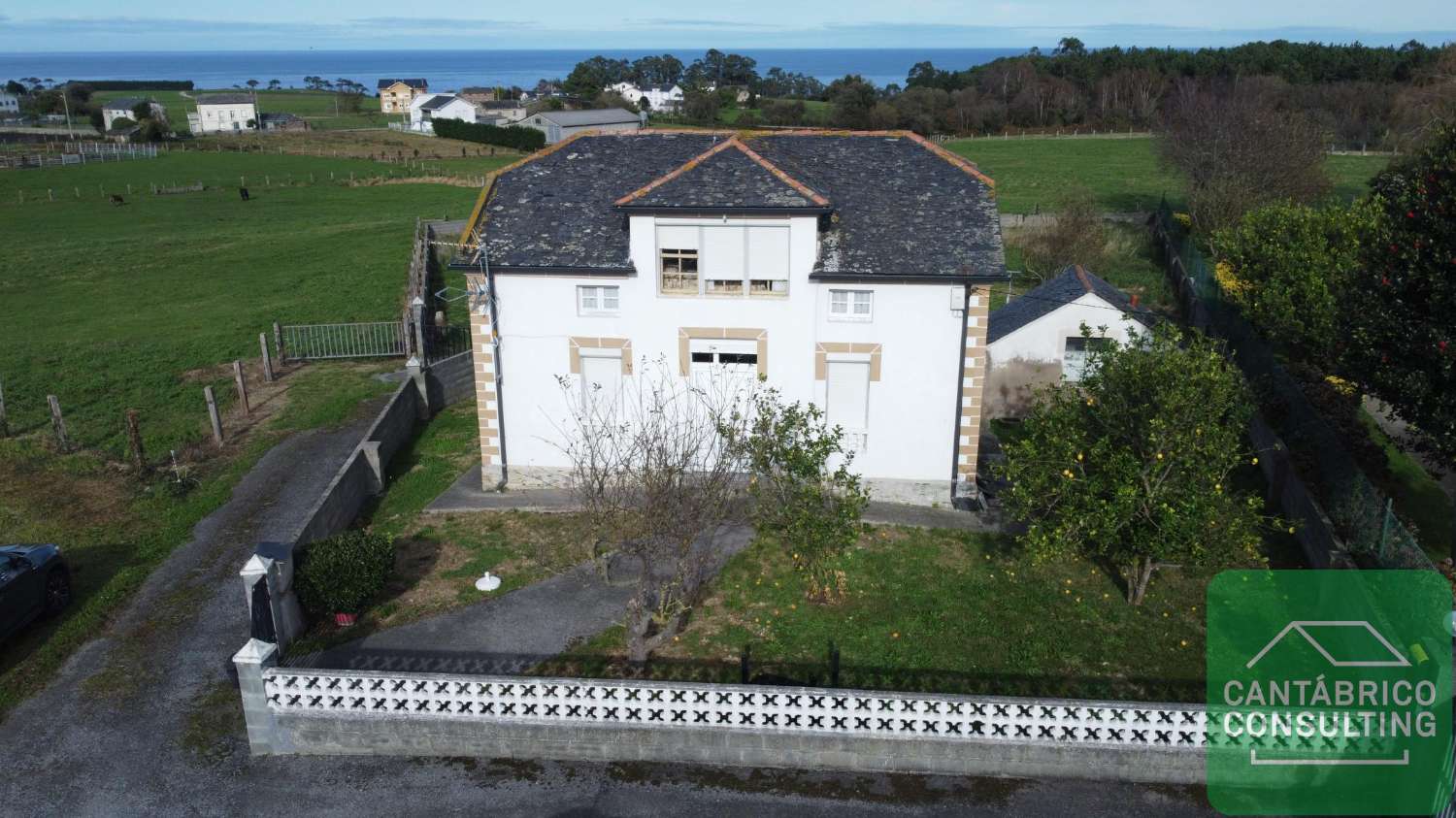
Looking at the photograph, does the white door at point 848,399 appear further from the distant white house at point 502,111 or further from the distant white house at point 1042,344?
the distant white house at point 502,111

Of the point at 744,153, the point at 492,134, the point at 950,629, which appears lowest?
the point at 950,629

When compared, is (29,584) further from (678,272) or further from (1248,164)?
(1248,164)

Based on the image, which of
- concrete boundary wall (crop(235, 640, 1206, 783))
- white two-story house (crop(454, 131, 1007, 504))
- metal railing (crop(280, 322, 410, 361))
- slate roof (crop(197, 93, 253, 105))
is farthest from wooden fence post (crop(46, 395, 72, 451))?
slate roof (crop(197, 93, 253, 105))

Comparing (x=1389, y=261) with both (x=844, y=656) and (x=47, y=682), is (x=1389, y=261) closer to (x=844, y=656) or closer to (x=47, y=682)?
(x=844, y=656)

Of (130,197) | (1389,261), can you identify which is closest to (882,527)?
(1389,261)

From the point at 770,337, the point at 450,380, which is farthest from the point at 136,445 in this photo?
the point at 770,337

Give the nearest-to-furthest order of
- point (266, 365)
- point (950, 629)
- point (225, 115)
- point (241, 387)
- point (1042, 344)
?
point (950, 629) → point (1042, 344) → point (241, 387) → point (266, 365) → point (225, 115)
